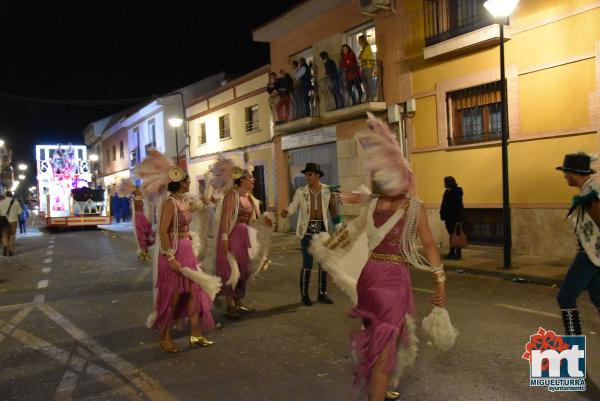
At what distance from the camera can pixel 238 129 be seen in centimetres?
2339

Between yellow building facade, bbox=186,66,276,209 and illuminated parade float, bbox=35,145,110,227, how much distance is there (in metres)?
5.43

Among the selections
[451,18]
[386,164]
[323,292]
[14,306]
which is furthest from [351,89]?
[386,164]

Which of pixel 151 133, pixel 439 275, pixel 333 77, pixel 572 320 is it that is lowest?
pixel 572 320

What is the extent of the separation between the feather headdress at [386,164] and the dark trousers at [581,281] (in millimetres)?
1640

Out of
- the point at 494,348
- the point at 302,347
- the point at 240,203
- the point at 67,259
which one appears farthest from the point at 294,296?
the point at 67,259

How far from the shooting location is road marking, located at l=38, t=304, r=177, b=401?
4312mm

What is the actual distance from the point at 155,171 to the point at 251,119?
17.3 m

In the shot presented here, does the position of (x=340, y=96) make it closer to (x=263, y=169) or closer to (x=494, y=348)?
(x=263, y=169)

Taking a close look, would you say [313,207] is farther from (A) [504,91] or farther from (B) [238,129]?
Result: (B) [238,129]

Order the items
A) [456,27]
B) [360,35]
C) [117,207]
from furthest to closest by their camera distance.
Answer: [117,207] → [360,35] → [456,27]

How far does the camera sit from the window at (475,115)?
40.7 feet

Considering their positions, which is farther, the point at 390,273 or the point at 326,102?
the point at 326,102

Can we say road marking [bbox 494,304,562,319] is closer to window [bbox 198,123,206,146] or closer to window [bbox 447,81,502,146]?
window [bbox 447,81,502,146]

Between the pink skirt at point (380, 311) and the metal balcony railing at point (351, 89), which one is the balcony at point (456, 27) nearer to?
the metal balcony railing at point (351, 89)
